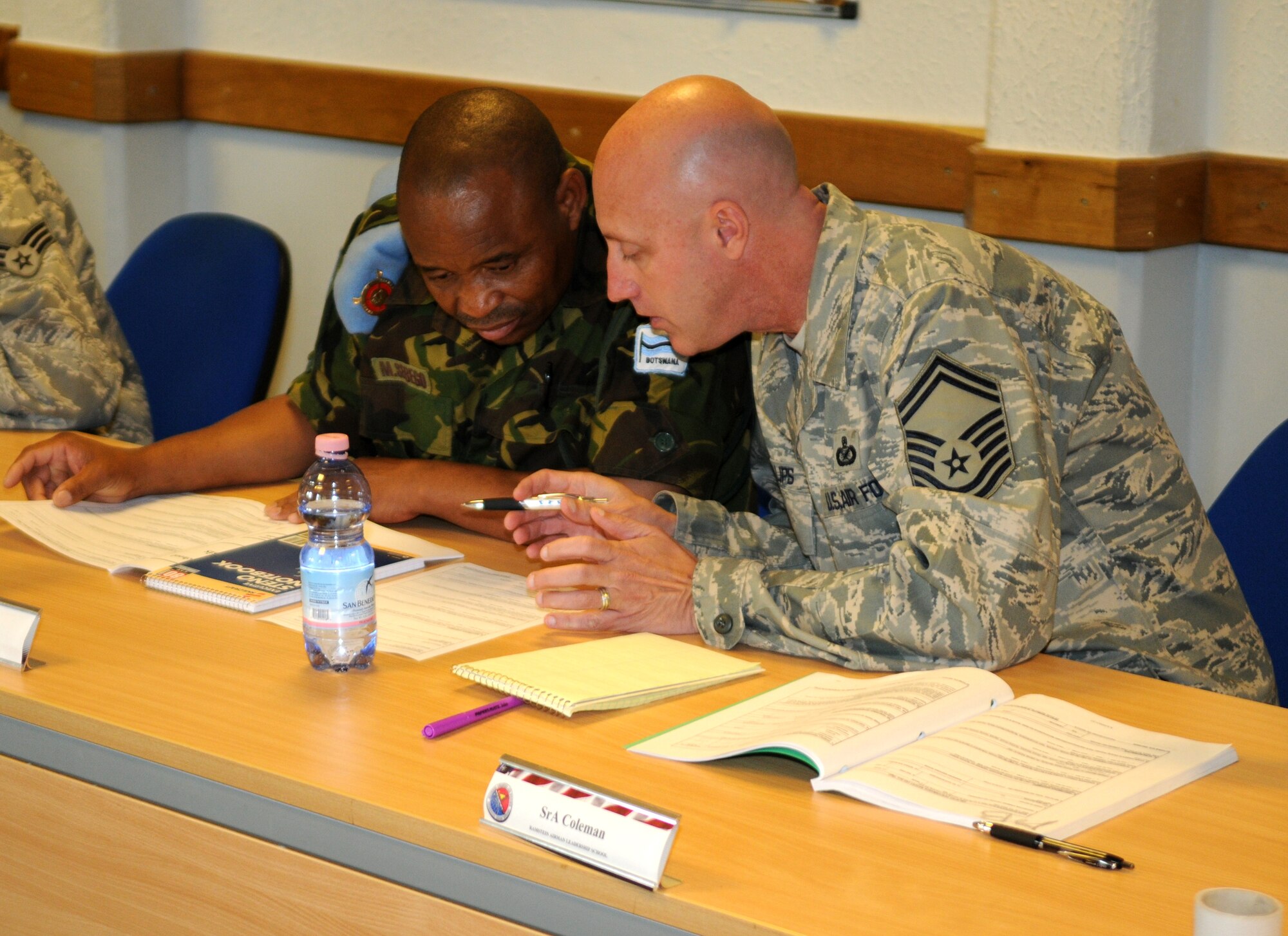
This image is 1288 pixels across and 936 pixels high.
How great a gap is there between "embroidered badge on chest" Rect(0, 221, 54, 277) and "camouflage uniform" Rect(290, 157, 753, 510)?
2.03 ft

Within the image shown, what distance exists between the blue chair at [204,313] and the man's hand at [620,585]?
1310 mm

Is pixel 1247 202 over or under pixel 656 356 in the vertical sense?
over

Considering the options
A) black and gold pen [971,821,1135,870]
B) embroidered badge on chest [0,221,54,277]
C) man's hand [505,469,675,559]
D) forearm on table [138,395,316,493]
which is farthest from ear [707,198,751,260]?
embroidered badge on chest [0,221,54,277]

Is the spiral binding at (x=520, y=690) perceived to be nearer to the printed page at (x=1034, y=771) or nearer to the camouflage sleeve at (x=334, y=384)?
the printed page at (x=1034, y=771)

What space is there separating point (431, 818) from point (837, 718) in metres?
0.40

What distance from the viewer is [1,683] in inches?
59.9

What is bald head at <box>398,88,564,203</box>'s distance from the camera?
197 centimetres

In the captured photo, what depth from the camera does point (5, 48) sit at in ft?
13.2

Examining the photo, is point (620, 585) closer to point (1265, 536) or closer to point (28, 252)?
point (1265, 536)

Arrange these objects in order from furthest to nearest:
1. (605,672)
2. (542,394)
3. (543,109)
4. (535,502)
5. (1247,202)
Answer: (543,109) → (1247,202) → (542,394) → (535,502) → (605,672)

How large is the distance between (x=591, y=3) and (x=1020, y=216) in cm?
114

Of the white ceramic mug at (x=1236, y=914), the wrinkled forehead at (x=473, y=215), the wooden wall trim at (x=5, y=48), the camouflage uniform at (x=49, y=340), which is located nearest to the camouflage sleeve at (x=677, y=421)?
the wrinkled forehead at (x=473, y=215)

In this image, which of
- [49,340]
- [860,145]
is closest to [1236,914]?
[860,145]

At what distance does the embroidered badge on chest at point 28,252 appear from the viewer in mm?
2605
